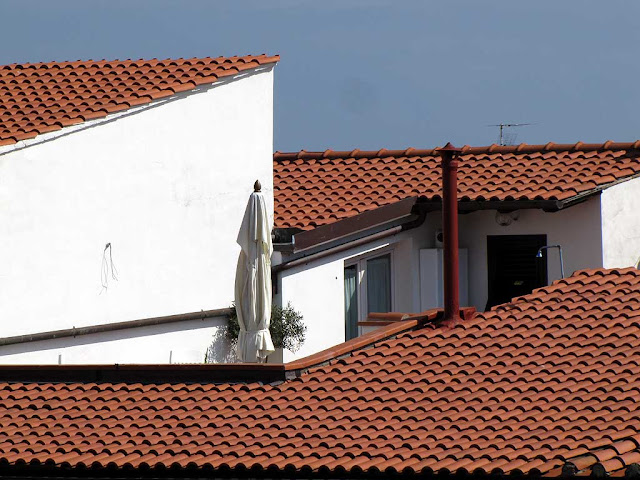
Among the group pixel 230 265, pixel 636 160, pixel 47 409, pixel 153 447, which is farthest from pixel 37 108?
pixel 636 160

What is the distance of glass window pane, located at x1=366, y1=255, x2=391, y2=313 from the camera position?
24.1m

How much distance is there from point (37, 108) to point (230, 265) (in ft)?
13.3

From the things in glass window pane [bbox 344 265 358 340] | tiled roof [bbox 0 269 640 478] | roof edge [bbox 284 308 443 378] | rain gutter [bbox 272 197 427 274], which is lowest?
tiled roof [bbox 0 269 640 478]

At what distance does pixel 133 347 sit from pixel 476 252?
21.1 feet

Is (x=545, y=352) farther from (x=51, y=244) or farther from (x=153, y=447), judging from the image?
(x=51, y=244)

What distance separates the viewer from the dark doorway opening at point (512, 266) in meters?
24.3

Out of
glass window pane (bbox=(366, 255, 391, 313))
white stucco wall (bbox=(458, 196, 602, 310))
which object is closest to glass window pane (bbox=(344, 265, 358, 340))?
glass window pane (bbox=(366, 255, 391, 313))

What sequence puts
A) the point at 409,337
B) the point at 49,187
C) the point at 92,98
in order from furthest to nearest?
1. the point at 92,98
2. the point at 49,187
3. the point at 409,337

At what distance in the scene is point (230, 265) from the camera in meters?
23.0

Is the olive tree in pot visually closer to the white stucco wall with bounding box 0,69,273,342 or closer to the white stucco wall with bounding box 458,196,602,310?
the white stucco wall with bounding box 0,69,273,342

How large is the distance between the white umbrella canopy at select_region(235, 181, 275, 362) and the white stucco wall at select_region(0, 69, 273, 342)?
8.33 ft

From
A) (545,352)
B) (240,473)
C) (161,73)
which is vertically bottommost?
(240,473)

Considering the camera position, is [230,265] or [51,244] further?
[230,265]

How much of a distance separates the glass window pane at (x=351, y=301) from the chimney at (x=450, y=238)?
4.80m
